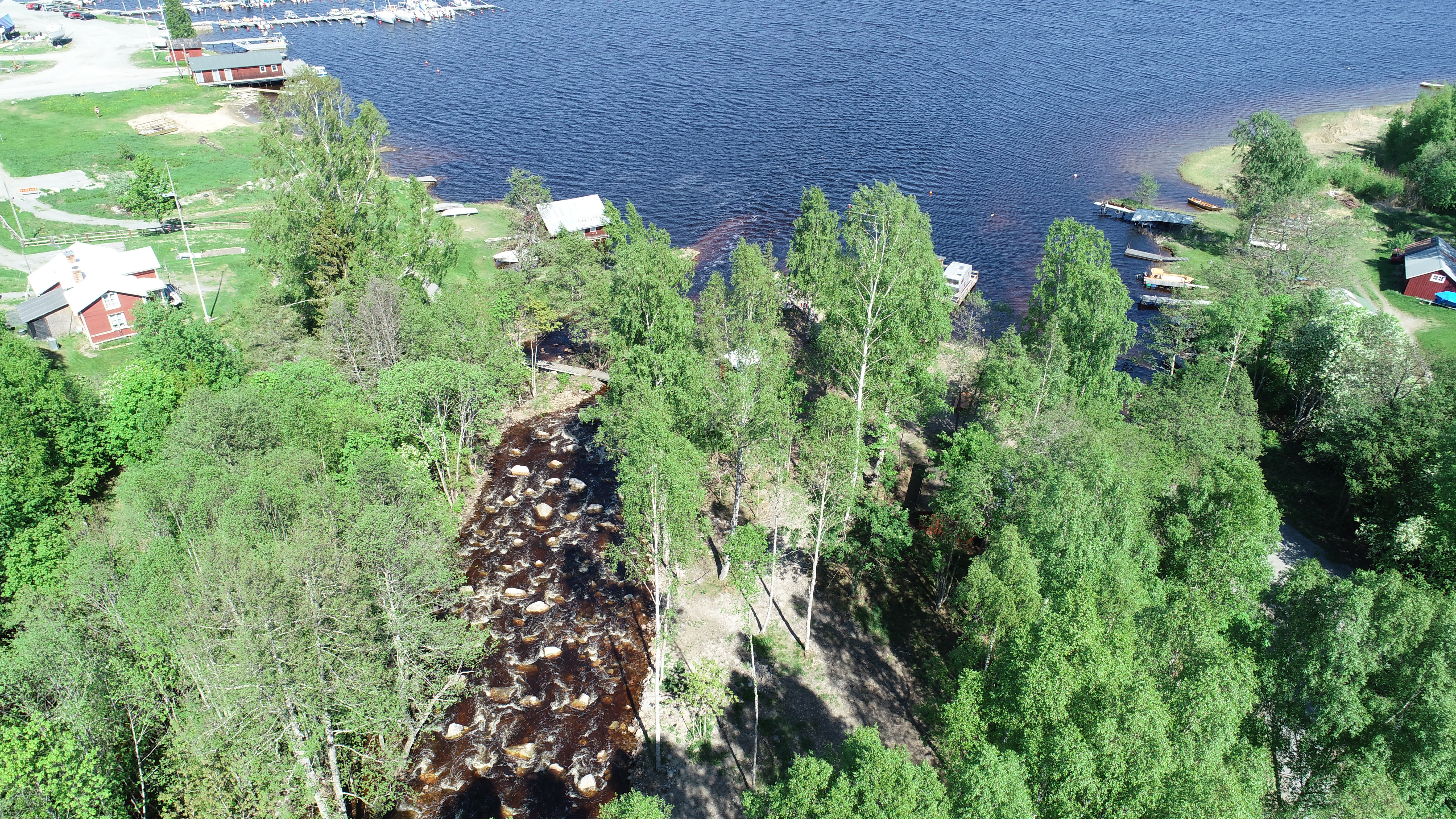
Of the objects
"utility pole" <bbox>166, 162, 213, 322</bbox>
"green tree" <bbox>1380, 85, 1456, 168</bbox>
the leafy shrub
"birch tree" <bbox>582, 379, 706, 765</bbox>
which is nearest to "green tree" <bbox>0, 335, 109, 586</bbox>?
"utility pole" <bbox>166, 162, 213, 322</bbox>

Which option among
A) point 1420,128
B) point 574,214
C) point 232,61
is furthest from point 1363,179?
point 232,61

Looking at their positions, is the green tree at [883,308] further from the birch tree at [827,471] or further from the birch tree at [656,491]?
the birch tree at [656,491]

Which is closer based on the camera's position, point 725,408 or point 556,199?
point 725,408

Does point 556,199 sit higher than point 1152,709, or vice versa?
point 556,199

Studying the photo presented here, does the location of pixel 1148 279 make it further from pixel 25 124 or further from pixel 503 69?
pixel 25 124

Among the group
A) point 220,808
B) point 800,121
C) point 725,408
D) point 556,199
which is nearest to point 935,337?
point 725,408

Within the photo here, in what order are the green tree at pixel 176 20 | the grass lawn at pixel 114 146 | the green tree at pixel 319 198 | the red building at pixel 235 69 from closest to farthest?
the green tree at pixel 319 198, the grass lawn at pixel 114 146, the red building at pixel 235 69, the green tree at pixel 176 20

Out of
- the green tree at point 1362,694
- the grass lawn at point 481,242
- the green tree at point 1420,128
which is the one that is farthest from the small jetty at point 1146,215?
the green tree at point 1362,694

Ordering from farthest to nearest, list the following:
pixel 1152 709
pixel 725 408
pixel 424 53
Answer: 1. pixel 424 53
2. pixel 725 408
3. pixel 1152 709
